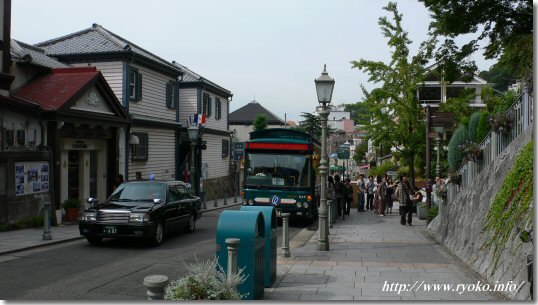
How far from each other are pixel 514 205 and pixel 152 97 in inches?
823

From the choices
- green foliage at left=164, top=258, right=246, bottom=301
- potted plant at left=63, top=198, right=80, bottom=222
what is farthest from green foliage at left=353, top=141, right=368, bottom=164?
green foliage at left=164, top=258, right=246, bottom=301

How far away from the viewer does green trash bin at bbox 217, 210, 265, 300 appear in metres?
7.06

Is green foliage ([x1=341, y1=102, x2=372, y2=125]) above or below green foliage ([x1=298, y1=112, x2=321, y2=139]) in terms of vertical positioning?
below

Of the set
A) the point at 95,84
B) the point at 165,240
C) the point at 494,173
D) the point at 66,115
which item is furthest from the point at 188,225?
the point at 494,173

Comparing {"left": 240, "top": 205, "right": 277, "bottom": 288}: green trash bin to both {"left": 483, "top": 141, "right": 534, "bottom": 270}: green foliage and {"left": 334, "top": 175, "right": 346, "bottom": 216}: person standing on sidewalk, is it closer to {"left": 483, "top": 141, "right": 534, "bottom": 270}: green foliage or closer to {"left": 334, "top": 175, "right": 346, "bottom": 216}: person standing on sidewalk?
{"left": 483, "top": 141, "right": 534, "bottom": 270}: green foliage

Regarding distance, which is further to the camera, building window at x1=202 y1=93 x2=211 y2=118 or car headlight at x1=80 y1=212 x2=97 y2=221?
building window at x1=202 y1=93 x2=211 y2=118

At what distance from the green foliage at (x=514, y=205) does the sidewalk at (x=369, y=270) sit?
789 millimetres

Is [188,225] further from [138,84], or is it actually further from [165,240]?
[138,84]

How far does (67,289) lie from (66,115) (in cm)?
1083

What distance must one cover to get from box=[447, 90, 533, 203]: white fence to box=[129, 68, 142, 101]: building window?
15184 mm

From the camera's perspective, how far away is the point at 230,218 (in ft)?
24.1

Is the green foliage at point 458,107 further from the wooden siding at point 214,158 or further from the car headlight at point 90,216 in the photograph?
the car headlight at point 90,216

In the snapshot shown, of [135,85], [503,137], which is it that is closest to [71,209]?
[135,85]

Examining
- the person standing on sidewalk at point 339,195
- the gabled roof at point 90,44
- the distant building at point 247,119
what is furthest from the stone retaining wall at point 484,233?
the distant building at point 247,119
